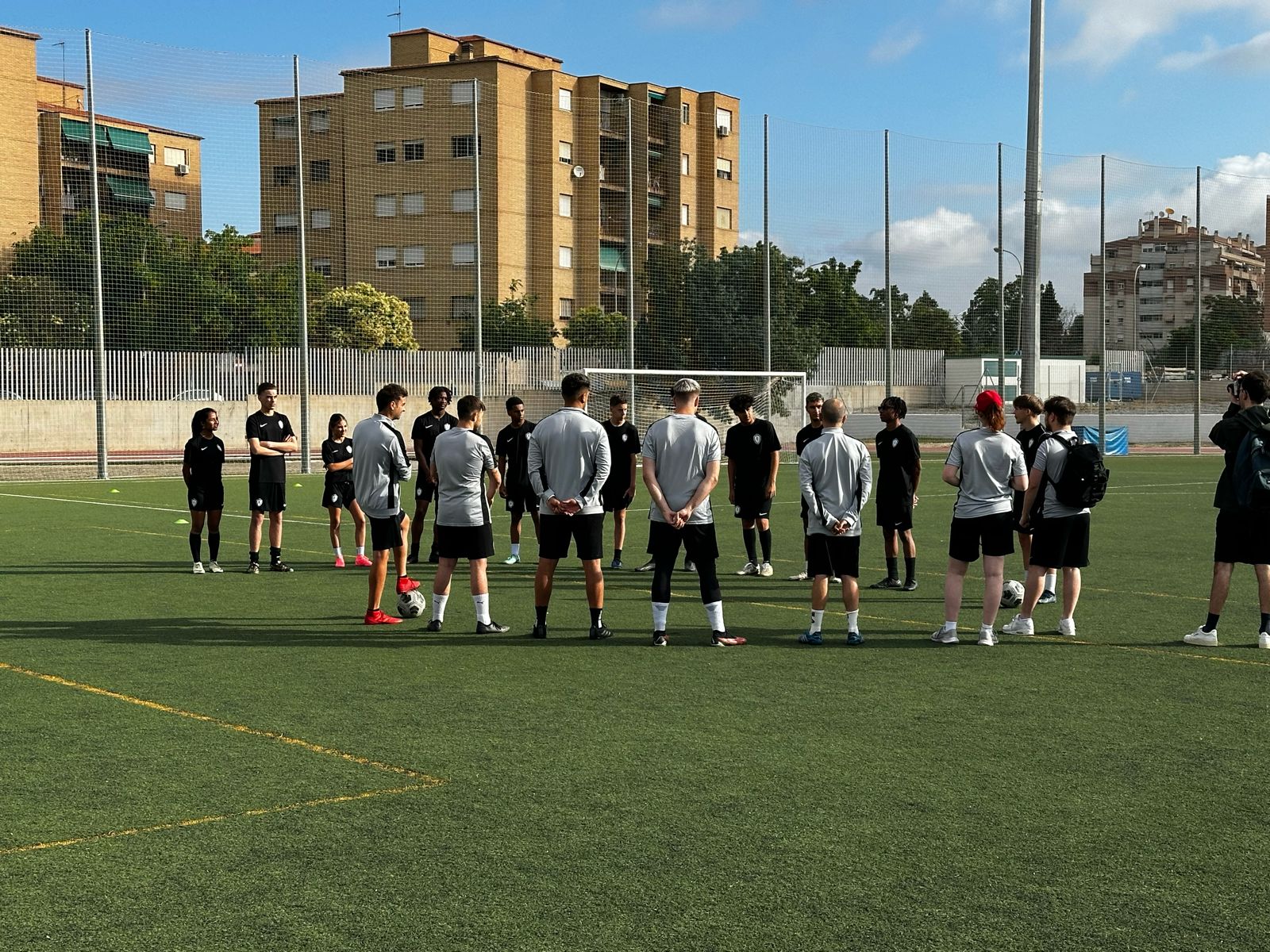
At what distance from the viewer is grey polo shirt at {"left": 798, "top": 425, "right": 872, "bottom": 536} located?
9922 millimetres

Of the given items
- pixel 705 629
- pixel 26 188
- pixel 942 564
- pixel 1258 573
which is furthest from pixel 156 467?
pixel 26 188

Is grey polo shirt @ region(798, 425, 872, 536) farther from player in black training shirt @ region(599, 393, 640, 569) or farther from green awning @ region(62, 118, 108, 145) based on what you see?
green awning @ region(62, 118, 108, 145)

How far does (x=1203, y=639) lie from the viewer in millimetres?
9961

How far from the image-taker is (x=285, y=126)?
119ft

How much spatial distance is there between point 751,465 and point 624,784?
7.78 m

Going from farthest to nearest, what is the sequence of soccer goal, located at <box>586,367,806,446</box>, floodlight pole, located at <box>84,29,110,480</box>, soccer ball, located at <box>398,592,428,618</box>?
soccer goal, located at <box>586,367,806,446</box>, floodlight pole, located at <box>84,29,110,480</box>, soccer ball, located at <box>398,592,428,618</box>

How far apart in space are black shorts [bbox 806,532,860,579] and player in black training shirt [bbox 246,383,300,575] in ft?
20.4

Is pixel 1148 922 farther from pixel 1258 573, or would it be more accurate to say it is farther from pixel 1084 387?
pixel 1084 387

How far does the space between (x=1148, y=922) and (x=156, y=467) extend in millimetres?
31318

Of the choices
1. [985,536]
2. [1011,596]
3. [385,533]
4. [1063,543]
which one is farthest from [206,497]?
[1063,543]

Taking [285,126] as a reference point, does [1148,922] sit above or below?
below

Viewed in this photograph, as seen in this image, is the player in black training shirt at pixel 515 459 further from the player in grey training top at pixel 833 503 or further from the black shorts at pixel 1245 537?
the black shorts at pixel 1245 537

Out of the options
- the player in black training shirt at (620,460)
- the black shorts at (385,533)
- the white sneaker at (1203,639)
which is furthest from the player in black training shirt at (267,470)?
the white sneaker at (1203,639)

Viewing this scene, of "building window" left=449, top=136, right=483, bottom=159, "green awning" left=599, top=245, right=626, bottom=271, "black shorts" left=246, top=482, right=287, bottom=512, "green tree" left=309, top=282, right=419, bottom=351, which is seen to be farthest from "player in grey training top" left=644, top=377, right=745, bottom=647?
"green awning" left=599, top=245, right=626, bottom=271
